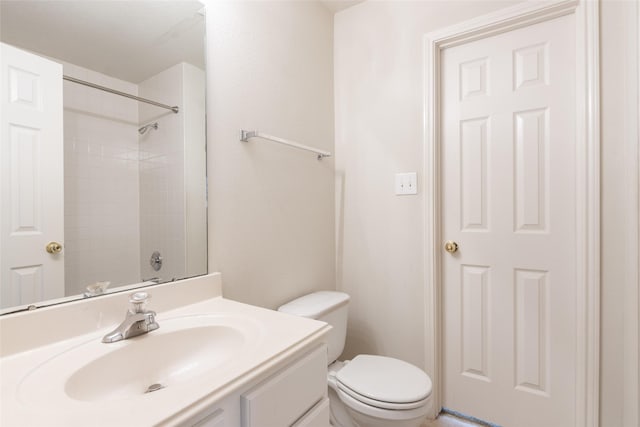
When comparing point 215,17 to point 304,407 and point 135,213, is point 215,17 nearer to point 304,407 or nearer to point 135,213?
point 135,213

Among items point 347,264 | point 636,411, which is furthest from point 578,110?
point 347,264

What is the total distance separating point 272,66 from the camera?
1422 mm

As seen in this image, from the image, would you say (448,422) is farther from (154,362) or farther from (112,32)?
(112,32)

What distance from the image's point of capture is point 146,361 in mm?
771

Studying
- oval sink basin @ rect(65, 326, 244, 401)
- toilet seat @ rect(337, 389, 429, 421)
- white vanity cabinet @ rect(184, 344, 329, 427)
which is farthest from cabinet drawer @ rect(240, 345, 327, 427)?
toilet seat @ rect(337, 389, 429, 421)

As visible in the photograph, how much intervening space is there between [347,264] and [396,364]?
2.07 ft

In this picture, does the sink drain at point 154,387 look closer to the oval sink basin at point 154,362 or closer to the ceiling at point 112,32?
the oval sink basin at point 154,362

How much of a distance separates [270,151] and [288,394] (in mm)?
990

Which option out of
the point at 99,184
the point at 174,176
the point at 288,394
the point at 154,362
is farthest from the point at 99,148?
the point at 288,394

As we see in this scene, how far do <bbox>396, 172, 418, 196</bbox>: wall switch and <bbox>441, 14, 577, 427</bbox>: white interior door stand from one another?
0.48 ft

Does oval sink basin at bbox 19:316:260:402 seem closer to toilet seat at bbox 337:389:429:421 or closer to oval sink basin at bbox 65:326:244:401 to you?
oval sink basin at bbox 65:326:244:401

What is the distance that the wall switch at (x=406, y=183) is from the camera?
1589 mm

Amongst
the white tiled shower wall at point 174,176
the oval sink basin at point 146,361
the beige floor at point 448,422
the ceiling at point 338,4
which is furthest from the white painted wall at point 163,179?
the beige floor at point 448,422

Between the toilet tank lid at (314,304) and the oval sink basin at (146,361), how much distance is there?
18.0 inches
